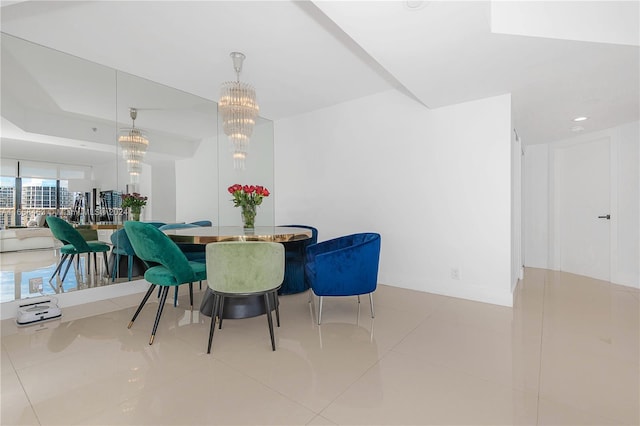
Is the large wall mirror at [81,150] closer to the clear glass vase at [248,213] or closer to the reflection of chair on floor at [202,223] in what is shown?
the reflection of chair on floor at [202,223]

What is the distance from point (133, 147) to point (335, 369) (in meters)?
3.48

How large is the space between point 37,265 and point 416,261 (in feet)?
14.0

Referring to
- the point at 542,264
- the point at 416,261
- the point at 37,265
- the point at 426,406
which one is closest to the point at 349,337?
the point at 426,406

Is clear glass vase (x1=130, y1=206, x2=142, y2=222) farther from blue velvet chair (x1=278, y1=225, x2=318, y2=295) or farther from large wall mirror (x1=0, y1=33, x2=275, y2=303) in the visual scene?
blue velvet chair (x1=278, y1=225, x2=318, y2=295)

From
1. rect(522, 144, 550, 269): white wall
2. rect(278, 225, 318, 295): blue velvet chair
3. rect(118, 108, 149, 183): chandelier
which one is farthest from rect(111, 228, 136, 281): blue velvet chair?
rect(522, 144, 550, 269): white wall

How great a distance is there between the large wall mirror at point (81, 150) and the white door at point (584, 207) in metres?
5.57

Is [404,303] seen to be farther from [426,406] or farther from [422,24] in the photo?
[422,24]

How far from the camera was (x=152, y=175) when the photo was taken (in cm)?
370

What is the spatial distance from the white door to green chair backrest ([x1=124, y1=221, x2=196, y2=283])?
18.7ft

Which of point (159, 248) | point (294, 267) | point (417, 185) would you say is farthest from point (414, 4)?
point (294, 267)

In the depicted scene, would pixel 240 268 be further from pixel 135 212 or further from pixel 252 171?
pixel 252 171

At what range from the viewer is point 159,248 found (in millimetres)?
2166

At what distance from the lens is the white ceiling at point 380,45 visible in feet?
6.40

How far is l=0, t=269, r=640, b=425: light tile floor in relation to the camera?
55.7 inches
